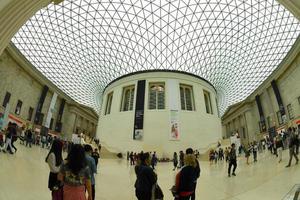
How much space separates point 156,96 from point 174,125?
22.8ft

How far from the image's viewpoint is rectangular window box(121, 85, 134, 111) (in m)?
40.6

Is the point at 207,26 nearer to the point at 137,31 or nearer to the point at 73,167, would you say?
the point at 137,31

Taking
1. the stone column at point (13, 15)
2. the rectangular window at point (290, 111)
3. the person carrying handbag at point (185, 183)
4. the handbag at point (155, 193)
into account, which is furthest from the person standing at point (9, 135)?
the rectangular window at point (290, 111)

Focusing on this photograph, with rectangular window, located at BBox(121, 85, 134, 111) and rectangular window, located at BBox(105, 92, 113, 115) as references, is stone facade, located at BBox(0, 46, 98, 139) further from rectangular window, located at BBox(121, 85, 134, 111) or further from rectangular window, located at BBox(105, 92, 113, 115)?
rectangular window, located at BBox(121, 85, 134, 111)

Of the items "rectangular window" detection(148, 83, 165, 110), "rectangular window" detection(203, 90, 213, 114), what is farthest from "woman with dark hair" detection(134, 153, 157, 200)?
"rectangular window" detection(203, 90, 213, 114)

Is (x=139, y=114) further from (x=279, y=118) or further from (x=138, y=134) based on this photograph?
(x=279, y=118)

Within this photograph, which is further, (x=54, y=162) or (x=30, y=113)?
(x=30, y=113)

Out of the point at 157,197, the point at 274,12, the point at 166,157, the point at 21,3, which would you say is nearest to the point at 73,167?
the point at 157,197

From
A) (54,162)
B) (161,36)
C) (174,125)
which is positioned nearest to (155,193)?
(54,162)

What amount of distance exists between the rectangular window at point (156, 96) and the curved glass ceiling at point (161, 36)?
6.30 m

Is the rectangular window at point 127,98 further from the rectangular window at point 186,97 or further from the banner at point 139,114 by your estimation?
the rectangular window at point 186,97

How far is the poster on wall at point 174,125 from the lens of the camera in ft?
115

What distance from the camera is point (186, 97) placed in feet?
134

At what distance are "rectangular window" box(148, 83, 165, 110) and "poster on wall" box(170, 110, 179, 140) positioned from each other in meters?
2.70
